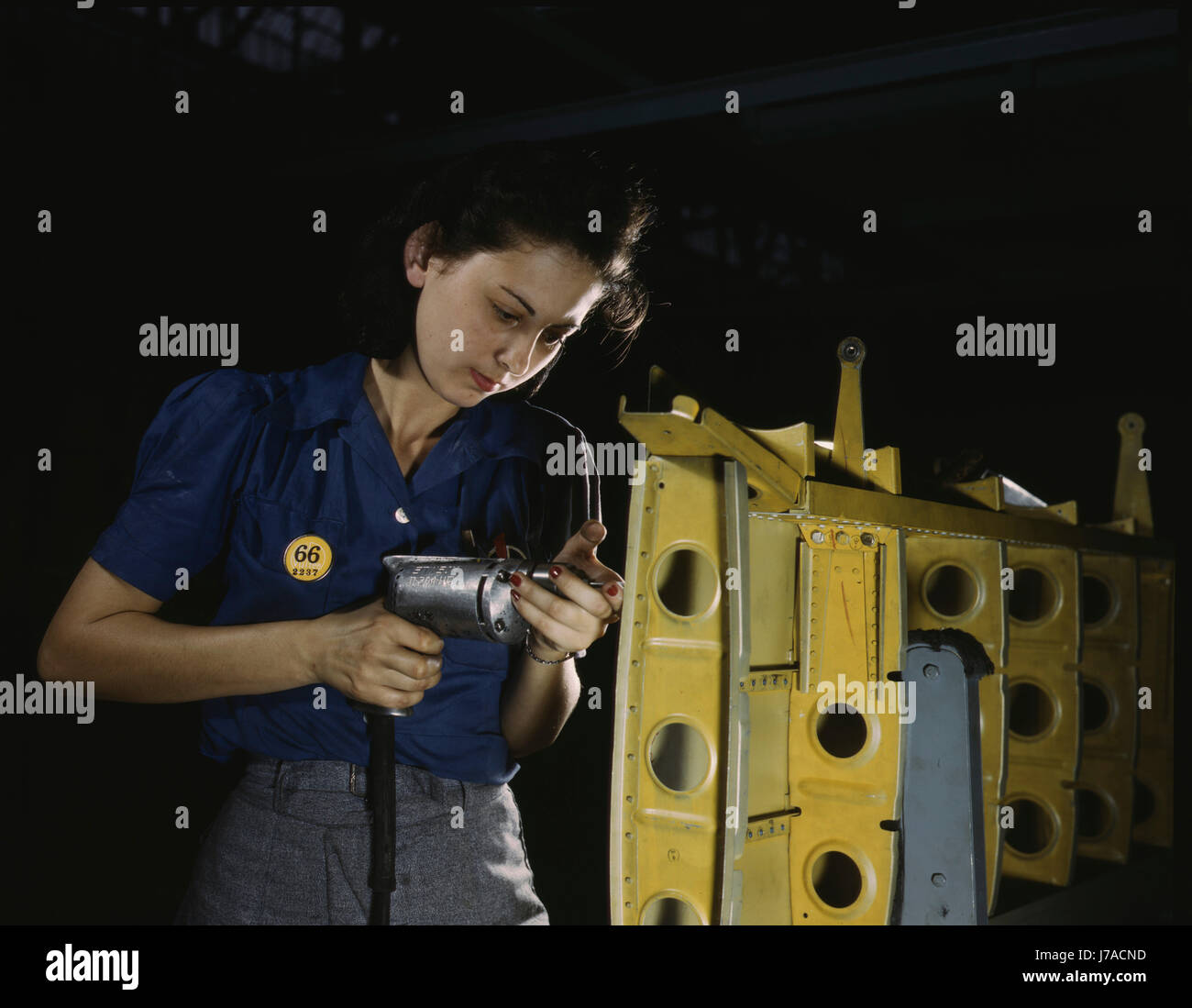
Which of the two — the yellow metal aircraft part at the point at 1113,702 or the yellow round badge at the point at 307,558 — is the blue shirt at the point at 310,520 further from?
the yellow metal aircraft part at the point at 1113,702

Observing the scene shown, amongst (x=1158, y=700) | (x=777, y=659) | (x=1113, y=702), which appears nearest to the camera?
(x=777, y=659)

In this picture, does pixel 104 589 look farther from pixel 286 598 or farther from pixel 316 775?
pixel 316 775

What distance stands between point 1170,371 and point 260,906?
4.43 meters

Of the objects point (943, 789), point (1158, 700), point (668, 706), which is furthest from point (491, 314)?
point (1158, 700)

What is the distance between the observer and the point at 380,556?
157 centimetres

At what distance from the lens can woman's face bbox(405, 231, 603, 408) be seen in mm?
1594

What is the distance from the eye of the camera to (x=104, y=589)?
1380 mm

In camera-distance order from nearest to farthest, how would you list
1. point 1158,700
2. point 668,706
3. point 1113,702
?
point 668,706 < point 1113,702 < point 1158,700

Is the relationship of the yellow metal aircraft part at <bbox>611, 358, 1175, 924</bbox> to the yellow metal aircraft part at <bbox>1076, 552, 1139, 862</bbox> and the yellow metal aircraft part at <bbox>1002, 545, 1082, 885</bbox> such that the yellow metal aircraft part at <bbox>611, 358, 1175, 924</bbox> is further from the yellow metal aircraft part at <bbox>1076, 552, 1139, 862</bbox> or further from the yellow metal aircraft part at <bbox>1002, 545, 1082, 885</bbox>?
the yellow metal aircraft part at <bbox>1076, 552, 1139, 862</bbox>

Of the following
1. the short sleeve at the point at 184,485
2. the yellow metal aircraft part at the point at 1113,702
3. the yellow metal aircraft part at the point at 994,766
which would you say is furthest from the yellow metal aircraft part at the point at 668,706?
the yellow metal aircraft part at the point at 1113,702

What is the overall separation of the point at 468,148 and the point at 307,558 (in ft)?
7.93

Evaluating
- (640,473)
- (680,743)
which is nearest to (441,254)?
(640,473)

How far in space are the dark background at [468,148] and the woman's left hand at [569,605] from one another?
4.48ft

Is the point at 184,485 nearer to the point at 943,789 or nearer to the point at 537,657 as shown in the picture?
the point at 537,657
